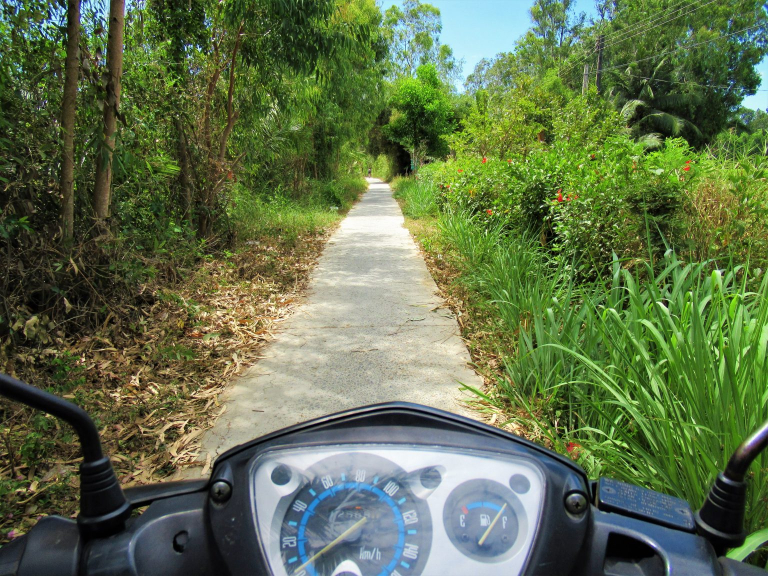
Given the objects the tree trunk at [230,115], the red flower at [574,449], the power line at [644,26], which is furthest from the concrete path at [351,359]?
the power line at [644,26]

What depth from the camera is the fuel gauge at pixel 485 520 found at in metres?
0.84

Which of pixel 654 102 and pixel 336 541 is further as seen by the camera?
pixel 654 102

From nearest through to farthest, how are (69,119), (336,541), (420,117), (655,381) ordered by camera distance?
(336,541), (655,381), (69,119), (420,117)

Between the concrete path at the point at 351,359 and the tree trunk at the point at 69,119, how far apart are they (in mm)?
1889

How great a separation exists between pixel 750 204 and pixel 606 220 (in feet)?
3.35

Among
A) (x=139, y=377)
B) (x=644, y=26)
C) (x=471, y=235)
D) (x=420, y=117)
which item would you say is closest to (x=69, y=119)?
(x=139, y=377)

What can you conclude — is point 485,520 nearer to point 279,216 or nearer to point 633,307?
point 633,307

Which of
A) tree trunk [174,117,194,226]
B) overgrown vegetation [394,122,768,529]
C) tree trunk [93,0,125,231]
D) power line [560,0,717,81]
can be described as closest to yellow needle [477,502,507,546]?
overgrown vegetation [394,122,768,529]

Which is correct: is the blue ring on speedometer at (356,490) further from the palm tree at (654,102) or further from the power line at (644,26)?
the power line at (644,26)

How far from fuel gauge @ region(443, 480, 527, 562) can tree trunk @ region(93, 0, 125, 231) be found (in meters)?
4.11

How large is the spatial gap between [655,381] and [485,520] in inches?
69.7

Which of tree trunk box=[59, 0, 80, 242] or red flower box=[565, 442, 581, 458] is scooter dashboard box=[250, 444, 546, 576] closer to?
red flower box=[565, 442, 581, 458]

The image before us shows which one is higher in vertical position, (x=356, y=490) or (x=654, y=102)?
(x=654, y=102)

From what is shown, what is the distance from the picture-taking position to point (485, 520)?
86 centimetres
